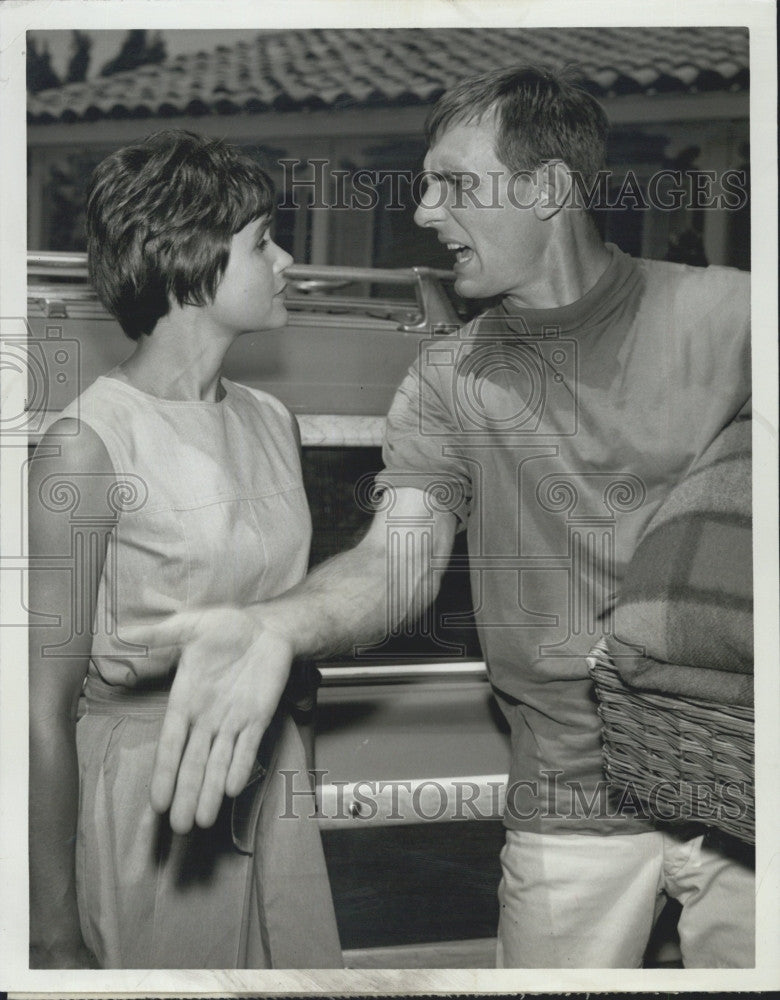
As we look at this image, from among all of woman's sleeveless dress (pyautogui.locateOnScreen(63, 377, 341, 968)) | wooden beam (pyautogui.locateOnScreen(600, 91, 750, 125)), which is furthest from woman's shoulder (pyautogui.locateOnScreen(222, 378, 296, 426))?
wooden beam (pyautogui.locateOnScreen(600, 91, 750, 125))

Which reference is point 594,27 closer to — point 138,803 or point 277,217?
point 277,217

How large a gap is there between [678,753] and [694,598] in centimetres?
21

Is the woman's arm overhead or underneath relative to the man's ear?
underneath

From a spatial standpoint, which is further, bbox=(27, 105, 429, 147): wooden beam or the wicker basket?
bbox=(27, 105, 429, 147): wooden beam

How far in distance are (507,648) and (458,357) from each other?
442 millimetres

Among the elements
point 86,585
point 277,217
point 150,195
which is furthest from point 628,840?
point 150,195

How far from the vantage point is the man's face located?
1.56 m

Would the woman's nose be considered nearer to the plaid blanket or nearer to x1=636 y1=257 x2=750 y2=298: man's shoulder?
x1=636 y1=257 x2=750 y2=298: man's shoulder

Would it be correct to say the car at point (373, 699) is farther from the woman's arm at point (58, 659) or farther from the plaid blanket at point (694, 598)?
the plaid blanket at point (694, 598)

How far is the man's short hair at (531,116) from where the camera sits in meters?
1.55

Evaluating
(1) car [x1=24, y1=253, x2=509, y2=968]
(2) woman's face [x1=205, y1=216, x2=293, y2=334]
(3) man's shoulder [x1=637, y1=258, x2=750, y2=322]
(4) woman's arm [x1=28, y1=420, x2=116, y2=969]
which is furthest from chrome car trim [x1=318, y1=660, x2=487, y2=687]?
(3) man's shoulder [x1=637, y1=258, x2=750, y2=322]

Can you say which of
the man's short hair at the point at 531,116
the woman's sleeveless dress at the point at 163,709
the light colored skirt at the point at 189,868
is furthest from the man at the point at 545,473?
the light colored skirt at the point at 189,868

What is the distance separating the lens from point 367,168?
1.58 metres

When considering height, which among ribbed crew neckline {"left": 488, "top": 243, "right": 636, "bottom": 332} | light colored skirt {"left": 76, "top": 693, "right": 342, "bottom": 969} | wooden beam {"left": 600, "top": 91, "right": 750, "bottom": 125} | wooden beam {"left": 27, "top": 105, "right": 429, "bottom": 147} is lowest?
light colored skirt {"left": 76, "top": 693, "right": 342, "bottom": 969}
